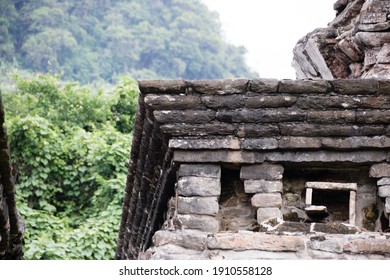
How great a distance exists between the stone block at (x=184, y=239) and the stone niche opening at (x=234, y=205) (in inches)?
11.7

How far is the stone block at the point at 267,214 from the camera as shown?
6.36 meters

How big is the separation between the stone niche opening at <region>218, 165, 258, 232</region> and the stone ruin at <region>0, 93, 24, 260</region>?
154cm

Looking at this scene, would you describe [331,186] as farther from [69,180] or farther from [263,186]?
[69,180]

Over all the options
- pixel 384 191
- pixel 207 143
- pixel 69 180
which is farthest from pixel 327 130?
pixel 69 180

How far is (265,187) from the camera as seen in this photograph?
648 cm

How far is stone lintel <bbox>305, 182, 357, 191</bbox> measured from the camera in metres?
6.47

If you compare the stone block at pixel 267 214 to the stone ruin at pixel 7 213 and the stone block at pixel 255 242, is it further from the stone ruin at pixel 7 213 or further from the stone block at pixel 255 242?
the stone ruin at pixel 7 213

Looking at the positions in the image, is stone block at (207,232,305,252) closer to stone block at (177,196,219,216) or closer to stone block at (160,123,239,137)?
stone block at (177,196,219,216)

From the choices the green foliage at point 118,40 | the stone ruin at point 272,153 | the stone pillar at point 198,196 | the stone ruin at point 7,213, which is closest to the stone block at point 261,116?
the stone ruin at point 272,153

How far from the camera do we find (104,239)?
16781 millimetres

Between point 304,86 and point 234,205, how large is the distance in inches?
37.1

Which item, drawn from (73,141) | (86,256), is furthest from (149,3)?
(86,256)

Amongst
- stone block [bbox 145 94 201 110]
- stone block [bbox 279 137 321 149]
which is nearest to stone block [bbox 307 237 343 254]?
stone block [bbox 279 137 321 149]

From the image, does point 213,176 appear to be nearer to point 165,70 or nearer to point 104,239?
point 104,239
